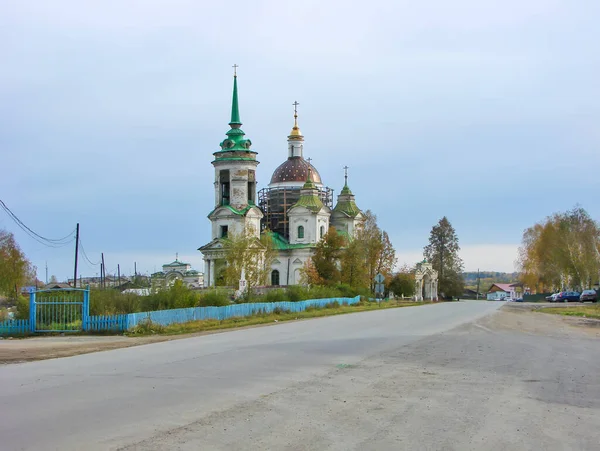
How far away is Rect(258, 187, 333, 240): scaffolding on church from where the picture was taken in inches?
3612

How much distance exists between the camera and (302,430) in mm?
9148

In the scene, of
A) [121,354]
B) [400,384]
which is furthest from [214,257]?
[400,384]

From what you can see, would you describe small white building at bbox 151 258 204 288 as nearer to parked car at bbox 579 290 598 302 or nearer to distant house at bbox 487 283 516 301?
parked car at bbox 579 290 598 302

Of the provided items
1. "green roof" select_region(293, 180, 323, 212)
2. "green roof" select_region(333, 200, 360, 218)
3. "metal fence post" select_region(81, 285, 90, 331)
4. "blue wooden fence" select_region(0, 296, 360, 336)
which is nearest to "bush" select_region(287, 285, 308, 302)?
"blue wooden fence" select_region(0, 296, 360, 336)

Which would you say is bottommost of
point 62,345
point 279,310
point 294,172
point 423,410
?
point 423,410

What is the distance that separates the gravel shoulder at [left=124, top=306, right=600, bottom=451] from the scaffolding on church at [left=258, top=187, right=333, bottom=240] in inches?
2931

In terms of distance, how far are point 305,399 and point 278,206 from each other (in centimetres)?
8148

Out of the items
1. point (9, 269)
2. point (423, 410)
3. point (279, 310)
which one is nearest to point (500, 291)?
point (9, 269)

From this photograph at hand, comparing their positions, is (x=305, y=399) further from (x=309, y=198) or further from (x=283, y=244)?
(x=283, y=244)

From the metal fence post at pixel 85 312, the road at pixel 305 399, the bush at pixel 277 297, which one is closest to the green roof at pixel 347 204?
the bush at pixel 277 297

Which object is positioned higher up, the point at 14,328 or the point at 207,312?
the point at 207,312

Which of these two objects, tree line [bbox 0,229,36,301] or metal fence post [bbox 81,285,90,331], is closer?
metal fence post [bbox 81,285,90,331]

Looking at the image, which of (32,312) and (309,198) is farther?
(309,198)

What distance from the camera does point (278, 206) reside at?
9269 centimetres
